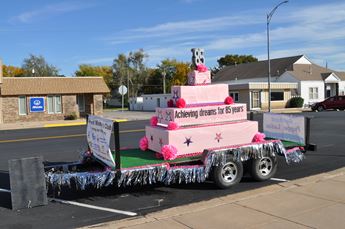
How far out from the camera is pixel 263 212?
19.9 ft

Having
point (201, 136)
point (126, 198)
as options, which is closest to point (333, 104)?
point (201, 136)

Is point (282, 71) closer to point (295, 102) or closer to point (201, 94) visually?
point (295, 102)

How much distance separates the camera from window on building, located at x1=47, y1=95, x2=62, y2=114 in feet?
119

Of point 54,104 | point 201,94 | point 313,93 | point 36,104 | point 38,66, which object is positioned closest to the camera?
point 201,94

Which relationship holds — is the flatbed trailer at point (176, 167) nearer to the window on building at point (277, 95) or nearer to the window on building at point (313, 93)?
the window on building at point (277, 95)

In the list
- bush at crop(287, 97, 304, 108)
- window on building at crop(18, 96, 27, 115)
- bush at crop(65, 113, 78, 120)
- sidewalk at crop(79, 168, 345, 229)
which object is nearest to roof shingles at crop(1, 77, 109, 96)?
window on building at crop(18, 96, 27, 115)

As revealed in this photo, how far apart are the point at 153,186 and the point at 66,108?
3010 centimetres

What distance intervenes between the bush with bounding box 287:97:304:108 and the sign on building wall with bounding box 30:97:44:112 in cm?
2884

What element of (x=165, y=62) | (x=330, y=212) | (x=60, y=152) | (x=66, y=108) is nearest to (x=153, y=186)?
(x=330, y=212)

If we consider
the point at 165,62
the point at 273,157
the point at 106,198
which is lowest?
the point at 106,198

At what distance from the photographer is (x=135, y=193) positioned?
7.69 metres

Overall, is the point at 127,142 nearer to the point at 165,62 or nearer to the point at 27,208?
the point at 27,208

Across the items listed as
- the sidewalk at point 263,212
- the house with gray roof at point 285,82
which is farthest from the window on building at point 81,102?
the sidewalk at point 263,212

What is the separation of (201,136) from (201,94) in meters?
0.89
